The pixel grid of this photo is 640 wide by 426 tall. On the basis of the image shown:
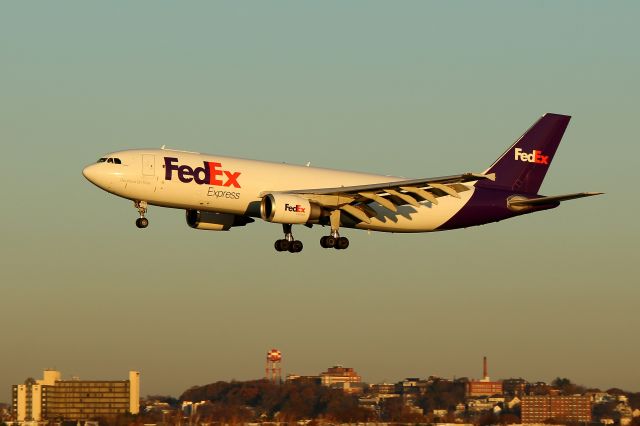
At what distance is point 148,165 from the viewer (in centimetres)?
6531

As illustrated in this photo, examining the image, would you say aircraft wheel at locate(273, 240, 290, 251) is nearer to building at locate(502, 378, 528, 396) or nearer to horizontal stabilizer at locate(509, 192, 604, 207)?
horizontal stabilizer at locate(509, 192, 604, 207)

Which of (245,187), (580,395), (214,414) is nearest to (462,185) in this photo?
(245,187)

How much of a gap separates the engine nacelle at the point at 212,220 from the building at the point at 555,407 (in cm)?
2437

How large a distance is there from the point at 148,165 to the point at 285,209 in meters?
6.89

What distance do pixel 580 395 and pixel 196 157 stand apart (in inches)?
1550

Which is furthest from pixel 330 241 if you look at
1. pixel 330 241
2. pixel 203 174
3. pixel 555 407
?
pixel 555 407

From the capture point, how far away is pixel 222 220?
233 feet

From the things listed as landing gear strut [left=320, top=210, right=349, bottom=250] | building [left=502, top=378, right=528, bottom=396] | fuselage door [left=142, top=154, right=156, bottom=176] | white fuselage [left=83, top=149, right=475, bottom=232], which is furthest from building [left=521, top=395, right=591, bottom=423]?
fuselage door [left=142, top=154, right=156, bottom=176]

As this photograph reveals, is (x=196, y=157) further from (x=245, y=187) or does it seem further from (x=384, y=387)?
(x=384, y=387)

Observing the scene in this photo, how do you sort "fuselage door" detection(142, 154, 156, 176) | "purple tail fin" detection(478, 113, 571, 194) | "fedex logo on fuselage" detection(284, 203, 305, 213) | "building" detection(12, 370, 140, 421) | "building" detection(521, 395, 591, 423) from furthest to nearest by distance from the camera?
"building" detection(12, 370, 140, 421), "building" detection(521, 395, 591, 423), "purple tail fin" detection(478, 113, 571, 194), "fedex logo on fuselage" detection(284, 203, 305, 213), "fuselage door" detection(142, 154, 156, 176)

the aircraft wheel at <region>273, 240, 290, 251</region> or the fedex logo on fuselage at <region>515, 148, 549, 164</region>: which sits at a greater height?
the fedex logo on fuselage at <region>515, 148, 549, 164</region>

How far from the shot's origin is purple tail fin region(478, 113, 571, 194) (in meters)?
75.6

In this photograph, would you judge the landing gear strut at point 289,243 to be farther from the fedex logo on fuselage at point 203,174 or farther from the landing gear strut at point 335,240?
the fedex logo on fuselage at point 203,174

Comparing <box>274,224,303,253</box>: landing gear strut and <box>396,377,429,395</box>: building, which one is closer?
<box>274,224,303,253</box>: landing gear strut
